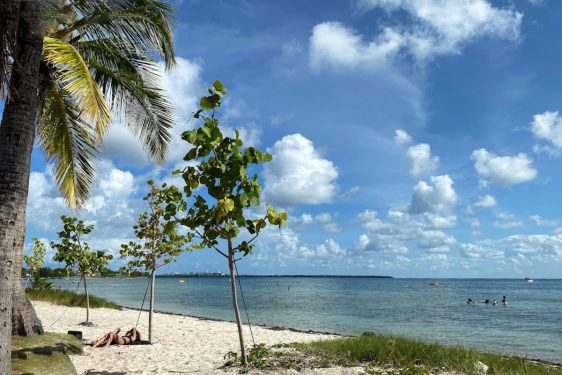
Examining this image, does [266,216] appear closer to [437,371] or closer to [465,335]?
[437,371]

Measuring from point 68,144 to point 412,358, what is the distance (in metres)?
8.08

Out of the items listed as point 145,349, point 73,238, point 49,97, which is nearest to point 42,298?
point 73,238

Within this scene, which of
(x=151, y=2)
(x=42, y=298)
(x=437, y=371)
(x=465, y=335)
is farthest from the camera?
(x=42, y=298)

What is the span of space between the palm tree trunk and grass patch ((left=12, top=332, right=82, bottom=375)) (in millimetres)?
1078

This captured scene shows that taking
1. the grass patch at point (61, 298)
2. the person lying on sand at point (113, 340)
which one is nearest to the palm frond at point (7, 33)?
the person lying on sand at point (113, 340)

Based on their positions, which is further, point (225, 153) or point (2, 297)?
point (225, 153)

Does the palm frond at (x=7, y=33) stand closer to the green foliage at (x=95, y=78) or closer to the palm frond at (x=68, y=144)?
the green foliage at (x=95, y=78)

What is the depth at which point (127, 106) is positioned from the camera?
9.55 metres

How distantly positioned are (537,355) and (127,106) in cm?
1682

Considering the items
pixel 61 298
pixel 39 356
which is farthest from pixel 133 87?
pixel 61 298

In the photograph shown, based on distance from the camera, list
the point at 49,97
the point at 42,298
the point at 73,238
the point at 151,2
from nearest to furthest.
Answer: the point at 151,2, the point at 49,97, the point at 73,238, the point at 42,298

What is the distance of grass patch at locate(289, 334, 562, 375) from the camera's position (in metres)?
7.34

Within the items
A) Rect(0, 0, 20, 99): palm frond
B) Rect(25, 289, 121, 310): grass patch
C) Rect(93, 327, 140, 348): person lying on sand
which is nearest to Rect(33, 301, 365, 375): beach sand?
Rect(93, 327, 140, 348): person lying on sand

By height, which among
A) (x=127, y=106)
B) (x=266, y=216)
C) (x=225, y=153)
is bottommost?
Result: (x=266, y=216)
